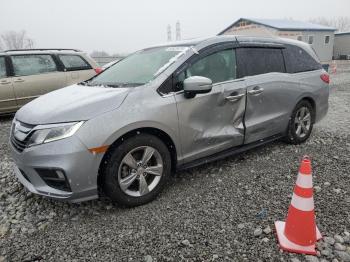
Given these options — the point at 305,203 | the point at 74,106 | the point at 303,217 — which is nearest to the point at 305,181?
the point at 305,203

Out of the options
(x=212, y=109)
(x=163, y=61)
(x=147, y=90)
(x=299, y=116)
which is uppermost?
(x=163, y=61)

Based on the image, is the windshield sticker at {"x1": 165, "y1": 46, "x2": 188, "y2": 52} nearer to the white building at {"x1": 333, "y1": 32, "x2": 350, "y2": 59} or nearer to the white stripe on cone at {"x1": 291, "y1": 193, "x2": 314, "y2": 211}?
the white stripe on cone at {"x1": 291, "y1": 193, "x2": 314, "y2": 211}

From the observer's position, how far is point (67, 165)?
2730 millimetres

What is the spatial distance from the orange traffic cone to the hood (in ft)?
5.73

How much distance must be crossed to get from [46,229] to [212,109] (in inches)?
82.4

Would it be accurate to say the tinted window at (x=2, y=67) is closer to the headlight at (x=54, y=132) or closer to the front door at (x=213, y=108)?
the headlight at (x=54, y=132)

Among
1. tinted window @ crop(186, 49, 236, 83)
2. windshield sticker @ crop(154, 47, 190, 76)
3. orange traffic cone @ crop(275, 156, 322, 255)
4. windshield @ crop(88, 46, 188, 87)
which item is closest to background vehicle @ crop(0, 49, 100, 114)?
windshield @ crop(88, 46, 188, 87)

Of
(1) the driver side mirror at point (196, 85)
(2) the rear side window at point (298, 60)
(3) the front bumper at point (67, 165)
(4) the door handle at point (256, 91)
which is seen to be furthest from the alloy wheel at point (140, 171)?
(2) the rear side window at point (298, 60)

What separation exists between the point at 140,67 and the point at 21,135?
5.07 ft

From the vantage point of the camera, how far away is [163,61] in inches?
140

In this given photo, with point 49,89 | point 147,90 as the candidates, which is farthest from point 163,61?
point 49,89

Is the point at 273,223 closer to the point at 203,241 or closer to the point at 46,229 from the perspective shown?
the point at 203,241

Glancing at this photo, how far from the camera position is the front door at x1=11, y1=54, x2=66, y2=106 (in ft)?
23.7

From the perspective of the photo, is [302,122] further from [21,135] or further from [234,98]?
[21,135]
